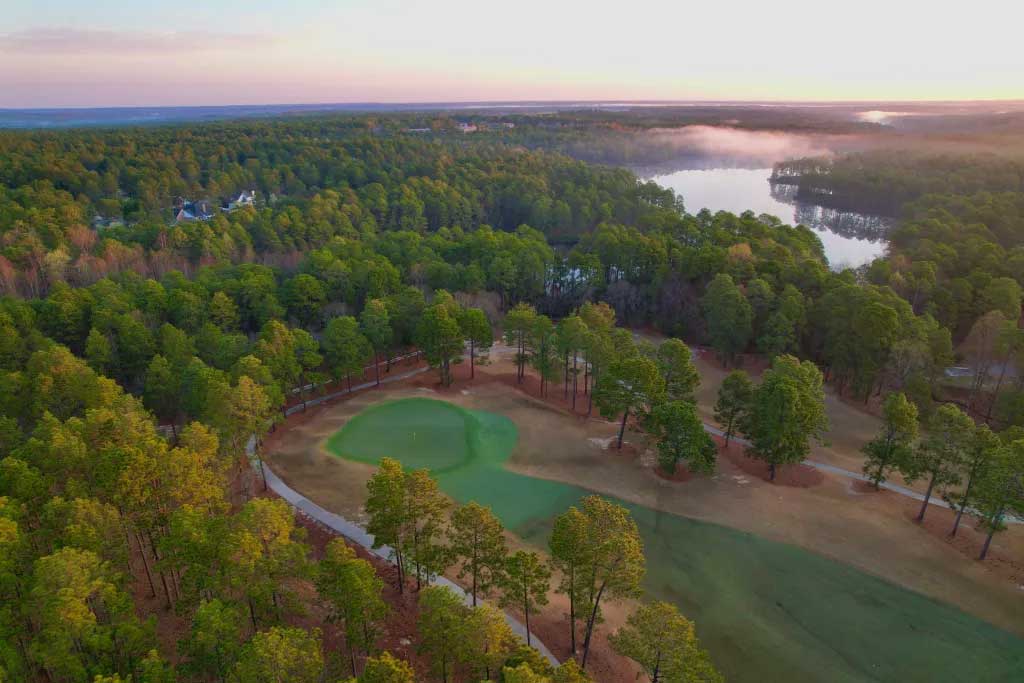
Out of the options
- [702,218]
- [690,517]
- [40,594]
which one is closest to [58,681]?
[40,594]

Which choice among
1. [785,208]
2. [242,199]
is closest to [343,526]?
[242,199]

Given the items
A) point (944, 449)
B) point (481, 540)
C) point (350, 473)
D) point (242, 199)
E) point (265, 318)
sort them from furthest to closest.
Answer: point (242, 199) → point (265, 318) → point (350, 473) → point (944, 449) → point (481, 540)

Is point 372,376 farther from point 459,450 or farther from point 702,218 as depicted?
point 702,218

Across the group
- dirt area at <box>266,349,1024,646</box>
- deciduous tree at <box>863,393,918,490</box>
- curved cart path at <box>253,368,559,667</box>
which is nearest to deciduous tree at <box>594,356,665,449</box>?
dirt area at <box>266,349,1024,646</box>

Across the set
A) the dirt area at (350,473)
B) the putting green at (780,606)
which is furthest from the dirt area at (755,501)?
the putting green at (780,606)

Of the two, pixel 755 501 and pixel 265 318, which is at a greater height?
pixel 265 318

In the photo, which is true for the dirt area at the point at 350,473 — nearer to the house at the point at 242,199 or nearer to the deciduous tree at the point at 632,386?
the deciduous tree at the point at 632,386

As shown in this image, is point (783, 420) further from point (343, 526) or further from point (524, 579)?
point (343, 526)
